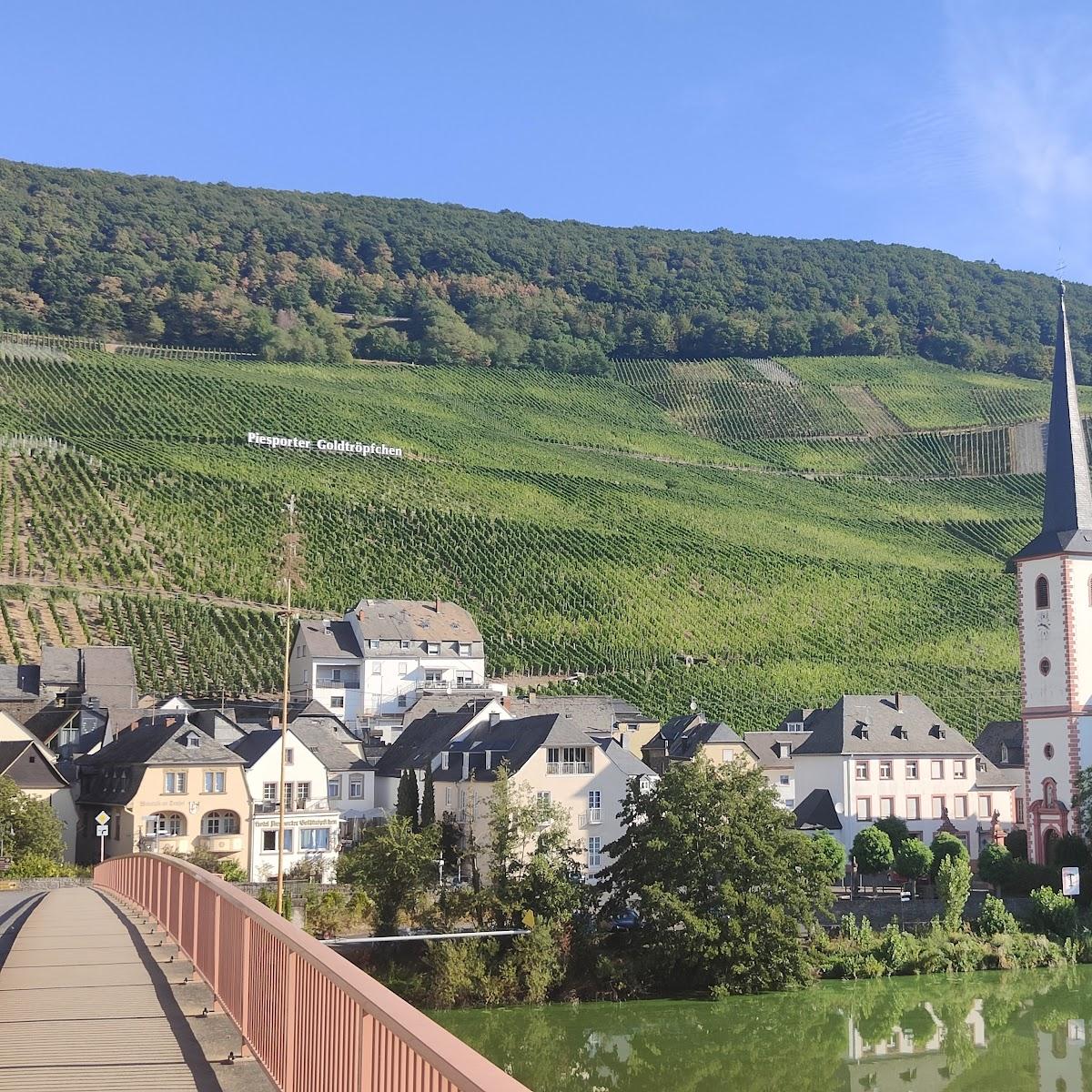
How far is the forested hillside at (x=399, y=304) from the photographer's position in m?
153

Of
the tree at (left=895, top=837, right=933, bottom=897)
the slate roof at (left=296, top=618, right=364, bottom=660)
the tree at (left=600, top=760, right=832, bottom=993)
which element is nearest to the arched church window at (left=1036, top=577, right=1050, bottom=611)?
the tree at (left=895, top=837, right=933, bottom=897)

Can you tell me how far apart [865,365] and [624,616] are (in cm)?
9171

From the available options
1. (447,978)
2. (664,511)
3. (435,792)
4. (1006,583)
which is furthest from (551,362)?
(447,978)

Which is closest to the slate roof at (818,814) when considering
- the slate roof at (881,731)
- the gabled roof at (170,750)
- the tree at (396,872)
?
the slate roof at (881,731)

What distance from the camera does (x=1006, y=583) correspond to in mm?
99062

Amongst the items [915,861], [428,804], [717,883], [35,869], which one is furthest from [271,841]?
[915,861]

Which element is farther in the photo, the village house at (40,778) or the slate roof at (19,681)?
the slate roof at (19,681)

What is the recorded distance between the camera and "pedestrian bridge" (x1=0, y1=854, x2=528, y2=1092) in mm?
5805

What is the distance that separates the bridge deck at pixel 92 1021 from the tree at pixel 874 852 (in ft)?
114

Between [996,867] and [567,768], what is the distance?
13.5 m

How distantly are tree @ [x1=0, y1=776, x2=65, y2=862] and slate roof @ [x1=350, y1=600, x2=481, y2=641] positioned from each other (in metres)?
29.3

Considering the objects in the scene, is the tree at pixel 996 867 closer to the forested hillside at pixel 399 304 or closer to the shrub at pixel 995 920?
the shrub at pixel 995 920

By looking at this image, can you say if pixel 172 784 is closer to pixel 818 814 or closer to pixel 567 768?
pixel 567 768

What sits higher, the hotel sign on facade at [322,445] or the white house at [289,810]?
the hotel sign on facade at [322,445]
